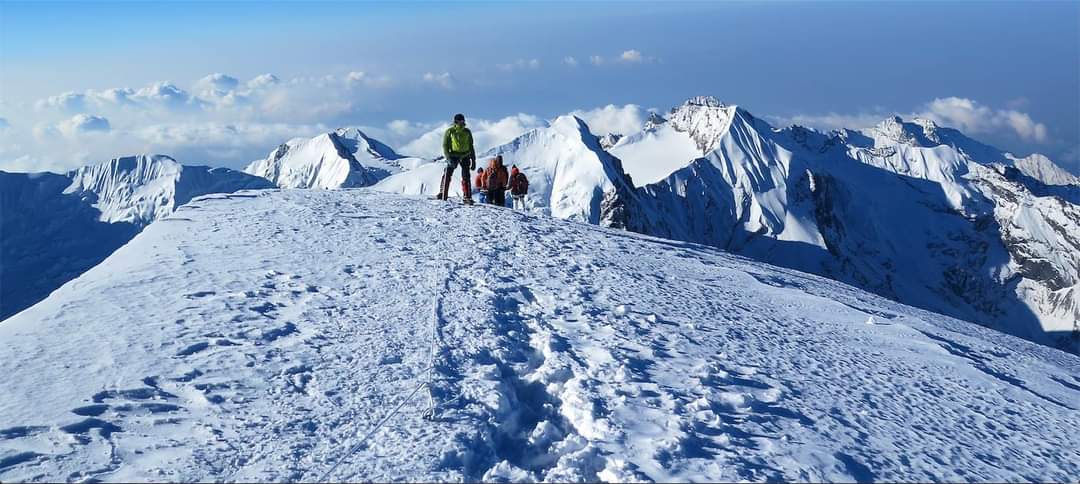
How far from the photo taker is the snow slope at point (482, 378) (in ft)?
28.5

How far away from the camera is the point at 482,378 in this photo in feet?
35.2

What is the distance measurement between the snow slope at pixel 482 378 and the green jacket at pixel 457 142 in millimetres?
6849

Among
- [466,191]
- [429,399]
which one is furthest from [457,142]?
[429,399]

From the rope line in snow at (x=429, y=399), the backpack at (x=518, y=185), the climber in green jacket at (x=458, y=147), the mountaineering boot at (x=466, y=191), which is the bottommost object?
the rope line in snow at (x=429, y=399)

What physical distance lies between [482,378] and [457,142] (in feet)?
50.5

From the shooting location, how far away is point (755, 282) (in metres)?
20.2

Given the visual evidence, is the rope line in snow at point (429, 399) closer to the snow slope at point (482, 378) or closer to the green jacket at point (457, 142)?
the snow slope at point (482, 378)

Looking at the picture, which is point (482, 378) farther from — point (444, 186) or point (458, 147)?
point (444, 186)

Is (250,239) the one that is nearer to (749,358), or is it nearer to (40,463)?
(40,463)

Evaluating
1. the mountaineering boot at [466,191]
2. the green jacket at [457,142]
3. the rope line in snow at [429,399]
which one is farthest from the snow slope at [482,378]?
the mountaineering boot at [466,191]

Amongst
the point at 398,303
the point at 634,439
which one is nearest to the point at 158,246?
the point at 398,303

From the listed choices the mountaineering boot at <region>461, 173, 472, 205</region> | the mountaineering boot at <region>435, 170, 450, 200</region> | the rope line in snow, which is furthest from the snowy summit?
the mountaineering boot at <region>461, 173, 472, 205</region>

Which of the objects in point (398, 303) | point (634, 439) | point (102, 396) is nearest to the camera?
point (634, 439)

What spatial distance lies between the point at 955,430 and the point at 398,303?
9634mm
